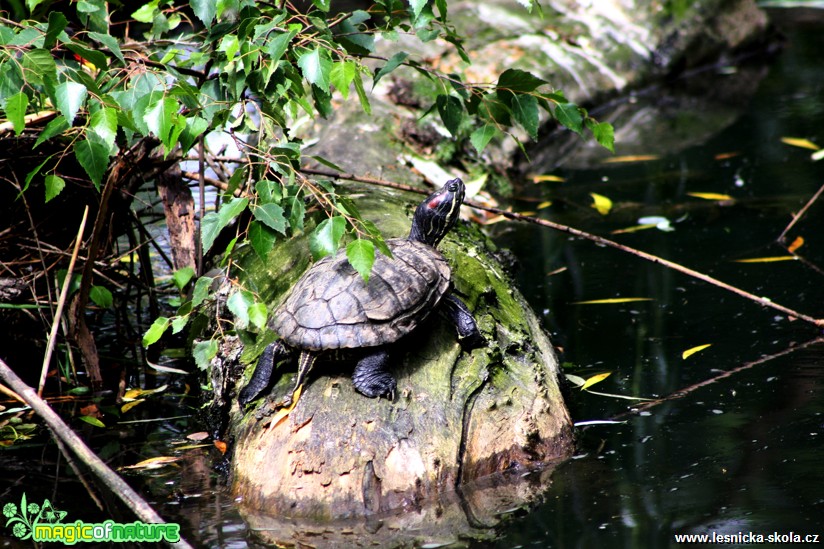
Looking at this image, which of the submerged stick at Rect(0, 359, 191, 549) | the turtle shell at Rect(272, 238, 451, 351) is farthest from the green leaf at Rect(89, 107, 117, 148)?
the turtle shell at Rect(272, 238, 451, 351)

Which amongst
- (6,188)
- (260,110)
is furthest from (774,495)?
(6,188)

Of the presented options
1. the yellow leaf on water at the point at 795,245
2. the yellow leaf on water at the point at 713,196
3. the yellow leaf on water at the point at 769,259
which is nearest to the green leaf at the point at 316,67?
the yellow leaf on water at the point at 769,259

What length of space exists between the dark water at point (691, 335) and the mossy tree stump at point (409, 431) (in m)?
0.24

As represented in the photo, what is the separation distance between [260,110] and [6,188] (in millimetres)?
1472

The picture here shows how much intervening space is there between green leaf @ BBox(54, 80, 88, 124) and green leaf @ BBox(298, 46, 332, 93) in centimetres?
68

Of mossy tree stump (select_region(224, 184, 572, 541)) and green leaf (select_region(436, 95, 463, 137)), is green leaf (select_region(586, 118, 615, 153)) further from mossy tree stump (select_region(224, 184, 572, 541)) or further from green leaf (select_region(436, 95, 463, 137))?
mossy tree stump (select_region(224, 184, 572, 541))

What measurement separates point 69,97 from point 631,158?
5073mm

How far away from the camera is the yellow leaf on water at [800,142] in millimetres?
6469

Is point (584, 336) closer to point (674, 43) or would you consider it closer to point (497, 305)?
point (497, 305)

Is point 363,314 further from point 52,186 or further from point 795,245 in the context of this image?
point 795,245

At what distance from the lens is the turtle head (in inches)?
153

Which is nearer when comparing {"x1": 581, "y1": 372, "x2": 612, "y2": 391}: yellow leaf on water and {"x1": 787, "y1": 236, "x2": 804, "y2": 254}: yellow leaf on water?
{"x1": 581, "y1": 372, "x2": 612, "y2": 391}: yellow leaf on water

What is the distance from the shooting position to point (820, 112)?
288 inches

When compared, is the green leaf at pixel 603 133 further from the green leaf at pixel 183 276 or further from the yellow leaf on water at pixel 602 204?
the yellow leaf on water at pixel 602 204
